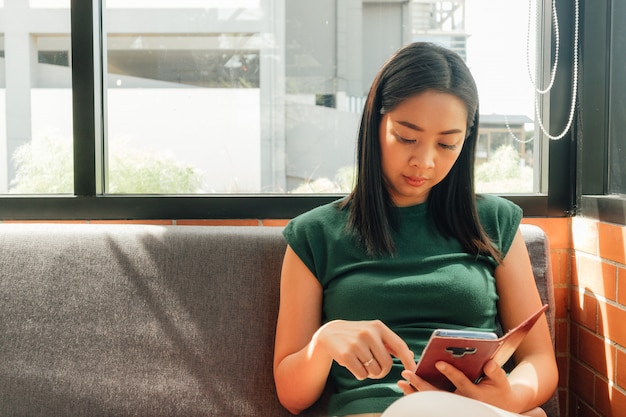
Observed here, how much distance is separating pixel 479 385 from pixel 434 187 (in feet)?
1.90

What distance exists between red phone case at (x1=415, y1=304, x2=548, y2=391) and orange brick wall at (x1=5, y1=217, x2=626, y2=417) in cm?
69

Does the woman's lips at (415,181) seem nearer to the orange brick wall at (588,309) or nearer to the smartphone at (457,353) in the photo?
the smartphone at (457,353)

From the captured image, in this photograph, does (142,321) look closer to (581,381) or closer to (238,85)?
(238,85)

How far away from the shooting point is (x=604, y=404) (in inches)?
69.4

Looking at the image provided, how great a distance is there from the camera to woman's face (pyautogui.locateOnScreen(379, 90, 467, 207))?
1.45m

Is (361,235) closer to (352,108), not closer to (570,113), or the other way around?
(352,108)

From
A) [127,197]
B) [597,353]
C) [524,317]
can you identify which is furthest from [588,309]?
[127,197]

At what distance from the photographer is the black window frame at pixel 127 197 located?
2.01 m

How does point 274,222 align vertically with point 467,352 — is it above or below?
above

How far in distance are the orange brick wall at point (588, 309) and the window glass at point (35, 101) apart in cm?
38

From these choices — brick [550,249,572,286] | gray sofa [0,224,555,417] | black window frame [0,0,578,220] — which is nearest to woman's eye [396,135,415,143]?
gray sofa [0,224,555,417]

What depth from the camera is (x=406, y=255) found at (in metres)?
1.51

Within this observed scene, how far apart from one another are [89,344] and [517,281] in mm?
1105

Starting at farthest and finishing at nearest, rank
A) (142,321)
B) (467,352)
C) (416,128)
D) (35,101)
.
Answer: (35,101)
(142,321)
(416,128)
(467,352)
